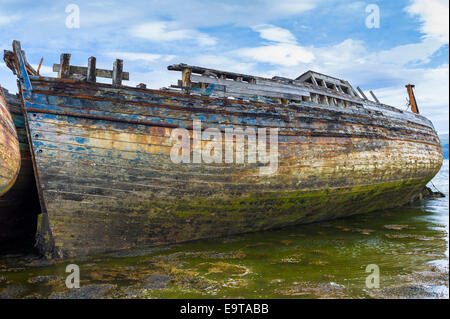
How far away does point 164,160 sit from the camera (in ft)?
17.1

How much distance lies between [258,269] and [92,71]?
12.8 feet

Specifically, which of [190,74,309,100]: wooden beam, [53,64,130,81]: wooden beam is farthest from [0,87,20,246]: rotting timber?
[190,74,309,100]: wooden beam

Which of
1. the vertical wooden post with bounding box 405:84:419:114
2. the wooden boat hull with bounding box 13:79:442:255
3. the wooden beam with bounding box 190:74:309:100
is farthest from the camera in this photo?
the vertical wooden post with bounding box 405:84:419:114

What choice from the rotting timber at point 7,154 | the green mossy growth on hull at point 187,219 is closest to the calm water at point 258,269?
the green mossy growth on hull at point 187,219

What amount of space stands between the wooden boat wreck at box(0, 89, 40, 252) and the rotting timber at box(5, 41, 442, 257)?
0.94 meters

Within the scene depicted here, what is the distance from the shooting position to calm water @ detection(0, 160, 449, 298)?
3.71 meters

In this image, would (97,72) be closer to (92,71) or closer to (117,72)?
(92,71)

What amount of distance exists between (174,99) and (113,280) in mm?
2845

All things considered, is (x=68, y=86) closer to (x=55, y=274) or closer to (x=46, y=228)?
(x=46, y=228)

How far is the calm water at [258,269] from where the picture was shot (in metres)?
3.71

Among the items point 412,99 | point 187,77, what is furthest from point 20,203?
point 412,99

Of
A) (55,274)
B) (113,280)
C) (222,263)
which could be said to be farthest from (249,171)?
(55,274)

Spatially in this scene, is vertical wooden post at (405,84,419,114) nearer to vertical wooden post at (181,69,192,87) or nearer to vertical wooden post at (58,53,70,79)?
vertical wooden post at (181,69,192,87)
